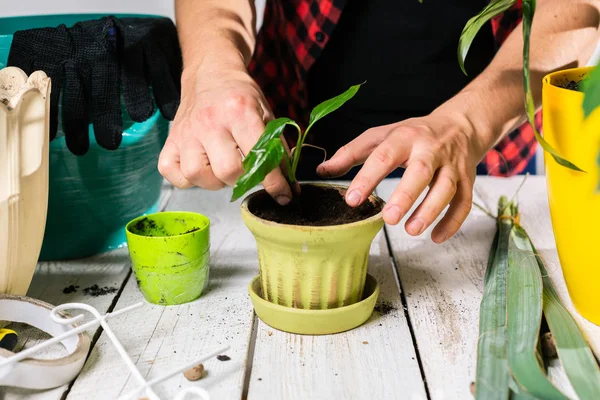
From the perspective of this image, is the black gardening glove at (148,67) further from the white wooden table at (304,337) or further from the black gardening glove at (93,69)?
the white wooden table at (304,337)

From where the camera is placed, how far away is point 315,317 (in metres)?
0.72

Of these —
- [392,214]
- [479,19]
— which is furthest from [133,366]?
[479,19]

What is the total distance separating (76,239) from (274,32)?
0.64m

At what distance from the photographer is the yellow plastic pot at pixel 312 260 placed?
68 centimetres

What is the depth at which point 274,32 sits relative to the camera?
132cm

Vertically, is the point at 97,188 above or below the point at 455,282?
above

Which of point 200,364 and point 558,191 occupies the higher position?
point 558,191

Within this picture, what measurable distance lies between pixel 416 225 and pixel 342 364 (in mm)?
186

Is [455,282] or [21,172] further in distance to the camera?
[455,282]

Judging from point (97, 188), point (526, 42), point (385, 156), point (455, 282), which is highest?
point (526, 42)

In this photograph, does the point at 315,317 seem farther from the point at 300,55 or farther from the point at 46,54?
the point at 300,55

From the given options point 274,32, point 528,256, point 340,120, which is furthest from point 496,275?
point 274,32

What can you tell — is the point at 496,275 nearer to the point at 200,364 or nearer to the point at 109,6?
the point at 200,364

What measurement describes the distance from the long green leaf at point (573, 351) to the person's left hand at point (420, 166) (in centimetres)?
16
